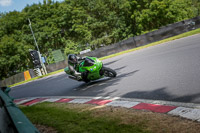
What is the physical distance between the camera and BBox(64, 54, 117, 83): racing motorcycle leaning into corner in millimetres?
9078

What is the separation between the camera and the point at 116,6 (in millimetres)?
50094

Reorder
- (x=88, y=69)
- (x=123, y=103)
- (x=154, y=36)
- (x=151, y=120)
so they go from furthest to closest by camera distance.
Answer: (x=154, y=36) < (x=88, y=69) < (x=123, y=103) < (x=151, y=120)

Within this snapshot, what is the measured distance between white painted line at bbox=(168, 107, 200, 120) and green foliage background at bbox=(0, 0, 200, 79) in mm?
39653

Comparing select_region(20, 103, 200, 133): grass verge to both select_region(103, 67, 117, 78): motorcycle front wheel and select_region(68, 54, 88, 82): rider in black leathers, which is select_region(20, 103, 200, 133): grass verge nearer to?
select_region(68, 54, 88, 82): rider in black leathers

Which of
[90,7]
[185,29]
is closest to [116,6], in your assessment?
[90,7]

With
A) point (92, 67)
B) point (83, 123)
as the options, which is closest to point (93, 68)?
point (92, 67)

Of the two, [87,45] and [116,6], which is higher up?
[116,6]

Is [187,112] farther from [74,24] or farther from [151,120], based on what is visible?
[74,24]

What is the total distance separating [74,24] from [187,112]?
42.9m

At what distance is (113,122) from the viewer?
4113mm

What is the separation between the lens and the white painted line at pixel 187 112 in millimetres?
3590

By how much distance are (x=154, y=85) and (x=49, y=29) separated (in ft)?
130

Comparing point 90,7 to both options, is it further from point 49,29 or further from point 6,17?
point 6,17

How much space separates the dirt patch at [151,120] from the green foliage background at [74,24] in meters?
38.5
